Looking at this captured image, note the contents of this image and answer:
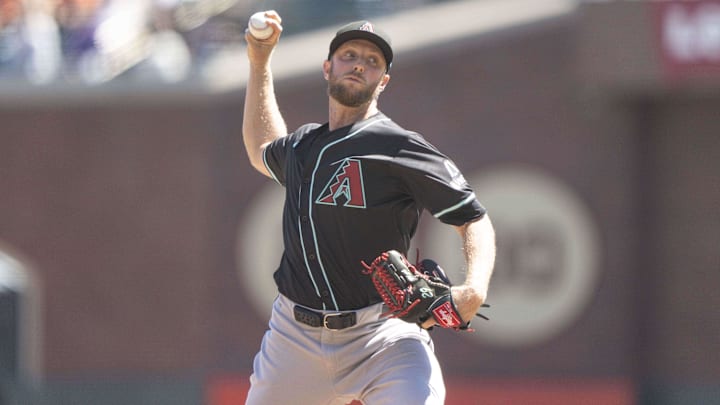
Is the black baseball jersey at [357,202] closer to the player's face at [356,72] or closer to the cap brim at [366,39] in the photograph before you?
the player's face at [356,72]

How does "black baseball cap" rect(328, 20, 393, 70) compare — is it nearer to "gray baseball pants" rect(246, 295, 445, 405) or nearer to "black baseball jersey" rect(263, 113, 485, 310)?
"black baseball jersey" rect(263, 113, 485, 310)

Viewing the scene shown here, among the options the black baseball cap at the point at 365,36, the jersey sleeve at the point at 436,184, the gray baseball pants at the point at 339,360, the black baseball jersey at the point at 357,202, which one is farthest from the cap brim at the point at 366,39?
the gray baseball pants at the point at 339,360

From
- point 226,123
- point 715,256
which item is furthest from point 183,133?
point 715,256

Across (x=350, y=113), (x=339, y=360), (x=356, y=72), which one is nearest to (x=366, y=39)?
(x=356, y=72)

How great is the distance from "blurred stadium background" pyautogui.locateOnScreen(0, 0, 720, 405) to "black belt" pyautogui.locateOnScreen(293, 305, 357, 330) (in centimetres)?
781

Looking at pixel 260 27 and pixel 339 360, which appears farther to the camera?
pixel 260 27

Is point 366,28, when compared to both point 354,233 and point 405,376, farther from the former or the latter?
point 405,376

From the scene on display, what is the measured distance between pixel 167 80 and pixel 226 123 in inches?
28.2

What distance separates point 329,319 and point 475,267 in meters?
0.67

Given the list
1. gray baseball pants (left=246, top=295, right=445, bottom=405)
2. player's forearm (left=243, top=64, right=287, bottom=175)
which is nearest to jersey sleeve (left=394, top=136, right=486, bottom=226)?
gray baseball pants (left=246, top=295, right=445, bottom=405)

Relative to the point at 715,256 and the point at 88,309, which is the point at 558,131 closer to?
the point at 715,256

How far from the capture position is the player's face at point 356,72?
516cm

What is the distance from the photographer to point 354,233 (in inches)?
204

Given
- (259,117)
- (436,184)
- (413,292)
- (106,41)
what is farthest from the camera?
(106,41)
